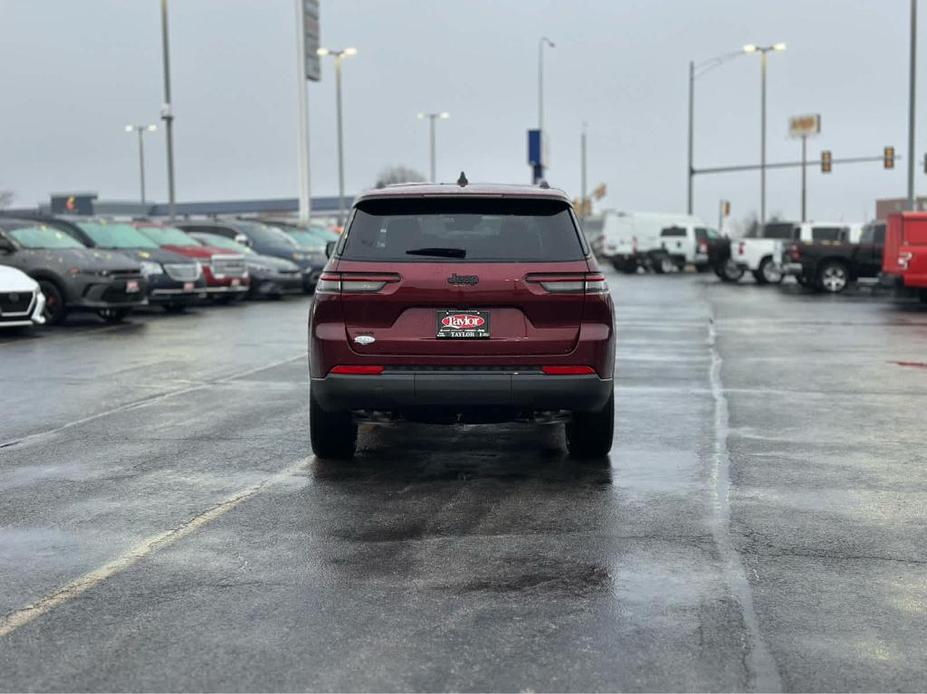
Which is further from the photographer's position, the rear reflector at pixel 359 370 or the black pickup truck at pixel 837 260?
the black pickup truck at pixel 837 260

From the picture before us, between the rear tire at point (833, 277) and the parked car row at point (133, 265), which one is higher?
the parked car row at point (133, 265)

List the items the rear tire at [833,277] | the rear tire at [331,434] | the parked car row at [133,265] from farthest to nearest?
the rear tire at [833,277]
the parked car row at [133,265]
the rear tire at [331,434]

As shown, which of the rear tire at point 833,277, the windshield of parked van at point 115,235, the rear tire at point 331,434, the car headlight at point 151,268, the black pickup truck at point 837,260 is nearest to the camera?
the rear tire at point 331,434

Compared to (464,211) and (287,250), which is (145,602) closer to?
(464,211)

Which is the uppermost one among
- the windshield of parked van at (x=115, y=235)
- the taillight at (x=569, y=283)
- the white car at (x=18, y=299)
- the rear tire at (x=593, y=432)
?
the windshield of parked van at (x=115, y=235)

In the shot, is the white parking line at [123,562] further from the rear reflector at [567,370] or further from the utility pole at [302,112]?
the utility pole at [302,112]

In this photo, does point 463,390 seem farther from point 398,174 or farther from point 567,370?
point 398,174

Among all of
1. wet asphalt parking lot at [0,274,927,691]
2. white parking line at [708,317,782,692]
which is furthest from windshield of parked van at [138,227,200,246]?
white parking line at [708,317,782,692]

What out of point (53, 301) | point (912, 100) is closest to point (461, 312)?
point (53, 301)

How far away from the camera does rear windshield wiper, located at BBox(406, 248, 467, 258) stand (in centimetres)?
763

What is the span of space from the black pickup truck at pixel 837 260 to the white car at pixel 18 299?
22.2m

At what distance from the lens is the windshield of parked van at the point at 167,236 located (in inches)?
1034

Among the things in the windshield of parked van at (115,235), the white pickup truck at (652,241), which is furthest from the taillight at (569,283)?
the white pickup truck at (652,241)

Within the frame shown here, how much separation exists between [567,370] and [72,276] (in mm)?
14407
